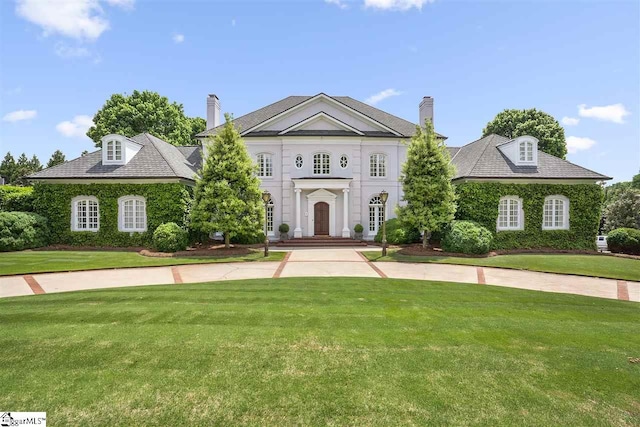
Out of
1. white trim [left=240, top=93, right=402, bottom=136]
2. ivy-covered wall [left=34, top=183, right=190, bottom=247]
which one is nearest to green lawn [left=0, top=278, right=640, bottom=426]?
ivy-covered wall [left=34, top=183, right=190, bottom=247]

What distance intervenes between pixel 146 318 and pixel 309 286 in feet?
15.4

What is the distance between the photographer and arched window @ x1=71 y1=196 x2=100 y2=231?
2105cm

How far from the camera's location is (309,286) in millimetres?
10023

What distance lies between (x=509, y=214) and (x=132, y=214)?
83.2 ft

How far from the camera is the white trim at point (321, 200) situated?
24.8 m

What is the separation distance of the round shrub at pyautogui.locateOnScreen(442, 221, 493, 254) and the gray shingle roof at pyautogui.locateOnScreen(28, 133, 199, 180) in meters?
16.4

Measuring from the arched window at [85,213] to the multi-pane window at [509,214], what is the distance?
27011mm

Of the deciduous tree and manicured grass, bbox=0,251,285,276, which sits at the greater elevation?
the deciduous tree

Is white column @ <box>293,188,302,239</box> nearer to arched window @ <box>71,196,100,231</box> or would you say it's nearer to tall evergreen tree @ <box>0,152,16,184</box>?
arched window @ <box>71,196,100,231</box>

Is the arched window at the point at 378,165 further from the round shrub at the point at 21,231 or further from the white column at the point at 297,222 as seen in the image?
the round shrub at the point at 21,231

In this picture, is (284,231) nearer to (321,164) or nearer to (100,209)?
(321,164)

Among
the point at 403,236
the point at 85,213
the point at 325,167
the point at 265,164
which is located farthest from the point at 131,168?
the point at 403,236

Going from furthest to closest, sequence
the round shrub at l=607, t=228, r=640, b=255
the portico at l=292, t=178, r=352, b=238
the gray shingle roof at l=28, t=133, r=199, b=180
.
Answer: the portico at l=292, t=178, r=352, b=238 < the gray shingle roof at l=28, t=133, r=199, b=180 < the round shrub at l=607, t=228, r=640, b=255

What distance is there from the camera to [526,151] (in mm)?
21750
